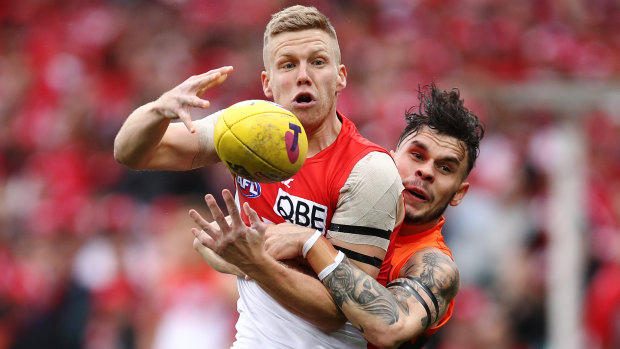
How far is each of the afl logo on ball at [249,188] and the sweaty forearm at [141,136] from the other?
1.68ft

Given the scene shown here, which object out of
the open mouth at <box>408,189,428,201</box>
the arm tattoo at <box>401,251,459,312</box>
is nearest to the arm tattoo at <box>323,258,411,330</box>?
the arm tattoo at <box>401,251,459,312</box>

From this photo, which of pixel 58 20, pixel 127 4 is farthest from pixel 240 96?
pixel 58 20

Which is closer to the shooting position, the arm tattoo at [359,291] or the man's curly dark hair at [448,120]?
the arm tattoo at [359,291]

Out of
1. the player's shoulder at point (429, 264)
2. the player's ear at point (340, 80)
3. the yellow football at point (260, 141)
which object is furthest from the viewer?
the player's shoulder at point (429, 264)

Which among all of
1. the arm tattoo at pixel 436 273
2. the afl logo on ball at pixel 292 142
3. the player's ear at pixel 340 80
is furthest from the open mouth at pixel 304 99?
the arm tattoo at pixel 436 273

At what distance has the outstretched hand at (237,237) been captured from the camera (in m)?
3.95

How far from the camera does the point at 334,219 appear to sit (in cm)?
428

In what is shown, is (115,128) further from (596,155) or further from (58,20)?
(596,155)

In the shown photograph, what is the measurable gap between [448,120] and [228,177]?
5115mm

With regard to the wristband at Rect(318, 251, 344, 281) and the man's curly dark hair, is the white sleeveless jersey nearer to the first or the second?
the wristband at Rect(318, 251, 344, 281)

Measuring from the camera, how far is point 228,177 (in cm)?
982

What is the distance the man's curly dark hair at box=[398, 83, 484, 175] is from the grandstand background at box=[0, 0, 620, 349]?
0.27 m

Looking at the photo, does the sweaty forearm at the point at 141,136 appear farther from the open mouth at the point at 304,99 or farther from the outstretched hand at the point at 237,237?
the open mouth at the point at 304,99

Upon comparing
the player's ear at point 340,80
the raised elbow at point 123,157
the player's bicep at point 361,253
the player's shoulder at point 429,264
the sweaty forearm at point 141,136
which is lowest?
the player's bicep at point 361,253
